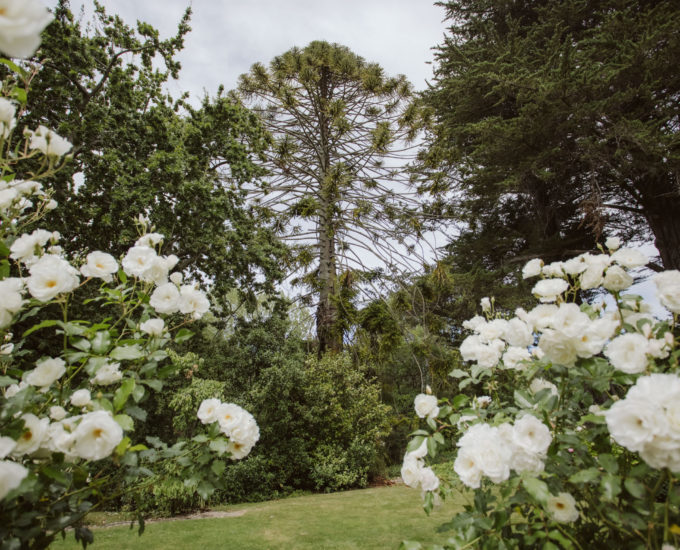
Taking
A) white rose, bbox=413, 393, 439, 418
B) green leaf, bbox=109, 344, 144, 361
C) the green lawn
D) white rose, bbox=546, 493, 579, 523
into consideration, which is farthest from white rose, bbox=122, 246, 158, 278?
the green lawn

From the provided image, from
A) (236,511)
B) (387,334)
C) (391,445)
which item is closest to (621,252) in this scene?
(387,334)

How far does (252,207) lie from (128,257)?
875 cm

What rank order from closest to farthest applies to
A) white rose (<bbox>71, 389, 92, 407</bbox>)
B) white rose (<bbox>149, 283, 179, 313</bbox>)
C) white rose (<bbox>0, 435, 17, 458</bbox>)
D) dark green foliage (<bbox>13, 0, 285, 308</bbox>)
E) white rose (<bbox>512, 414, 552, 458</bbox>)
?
white rose (<bbox>0, 435, 17, 458</bbox>)
white rose (<bbox>512, 414, 552, 458</bbox>)
white rose (<bbox>71, 389, 92, 407</bbox>)
white rose (<bbox>149, 283, 179, 313</bbox>)
dark green foliage (<bbox>13, 0, 285, 308</bbox>)

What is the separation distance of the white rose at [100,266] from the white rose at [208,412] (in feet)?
2.02

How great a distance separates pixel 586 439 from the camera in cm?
128

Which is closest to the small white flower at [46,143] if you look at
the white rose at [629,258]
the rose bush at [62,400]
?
the rose bush at [62,400]

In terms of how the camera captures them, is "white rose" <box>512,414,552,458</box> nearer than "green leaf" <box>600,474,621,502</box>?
No

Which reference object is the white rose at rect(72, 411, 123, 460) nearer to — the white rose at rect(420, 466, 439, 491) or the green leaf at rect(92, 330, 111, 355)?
the green leaf at rect(92, 330, 111, 355)

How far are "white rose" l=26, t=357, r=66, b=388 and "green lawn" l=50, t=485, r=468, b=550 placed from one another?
4.47 metres

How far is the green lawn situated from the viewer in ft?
15.8

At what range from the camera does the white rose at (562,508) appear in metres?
1.12

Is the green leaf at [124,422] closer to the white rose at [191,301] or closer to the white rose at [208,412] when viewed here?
the white rose at [208,412]

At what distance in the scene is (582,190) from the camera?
912 cm

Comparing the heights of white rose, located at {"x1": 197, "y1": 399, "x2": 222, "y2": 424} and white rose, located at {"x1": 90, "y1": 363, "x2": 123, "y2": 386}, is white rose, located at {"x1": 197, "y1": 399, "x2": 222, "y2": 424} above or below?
below
